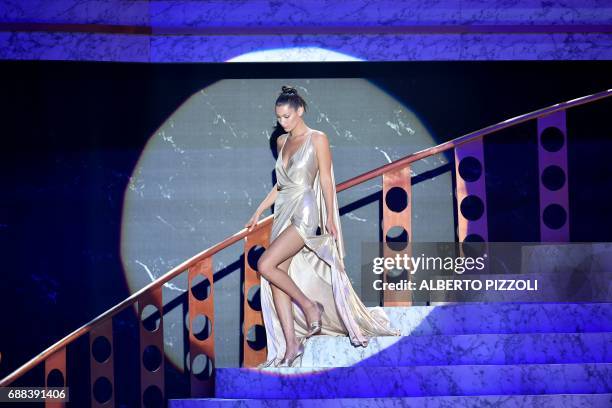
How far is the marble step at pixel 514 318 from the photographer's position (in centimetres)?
508

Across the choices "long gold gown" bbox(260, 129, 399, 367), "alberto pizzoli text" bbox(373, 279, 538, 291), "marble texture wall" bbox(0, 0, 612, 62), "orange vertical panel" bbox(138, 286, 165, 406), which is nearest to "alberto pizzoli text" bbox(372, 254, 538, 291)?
"alberto pizzoli text" bbox(373, 279, 538, 291)

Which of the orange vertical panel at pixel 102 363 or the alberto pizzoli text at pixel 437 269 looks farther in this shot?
the alberto pizzoli text at pixel 437 269

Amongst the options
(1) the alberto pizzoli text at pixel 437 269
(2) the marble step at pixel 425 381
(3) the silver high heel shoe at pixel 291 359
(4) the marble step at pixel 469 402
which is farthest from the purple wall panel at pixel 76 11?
(4) the marble step at pixel 469 402

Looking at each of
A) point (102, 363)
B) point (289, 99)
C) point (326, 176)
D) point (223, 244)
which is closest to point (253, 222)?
point (223, 244)

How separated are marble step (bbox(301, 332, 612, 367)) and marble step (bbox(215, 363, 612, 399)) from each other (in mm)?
189

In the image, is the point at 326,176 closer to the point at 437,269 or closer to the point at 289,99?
the point at 289,99

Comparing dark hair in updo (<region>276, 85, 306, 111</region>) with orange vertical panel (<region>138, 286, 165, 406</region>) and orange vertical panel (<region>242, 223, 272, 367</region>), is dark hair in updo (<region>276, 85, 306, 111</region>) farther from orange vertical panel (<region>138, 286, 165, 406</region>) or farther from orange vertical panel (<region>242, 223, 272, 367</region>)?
orange vertical panel (<region>138, 286, 165, 406</region>)

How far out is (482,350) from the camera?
4.89 m

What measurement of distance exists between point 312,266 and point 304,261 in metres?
0.06

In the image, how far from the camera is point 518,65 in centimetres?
629

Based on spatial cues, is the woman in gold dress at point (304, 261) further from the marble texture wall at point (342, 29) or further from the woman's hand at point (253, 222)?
the marble texture wall at point (342, 29)

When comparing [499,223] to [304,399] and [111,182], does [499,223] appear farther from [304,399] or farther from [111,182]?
[111,182]

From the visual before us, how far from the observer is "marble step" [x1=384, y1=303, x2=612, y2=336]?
5.08 metres

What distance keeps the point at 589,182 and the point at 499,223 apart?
2.28ft
